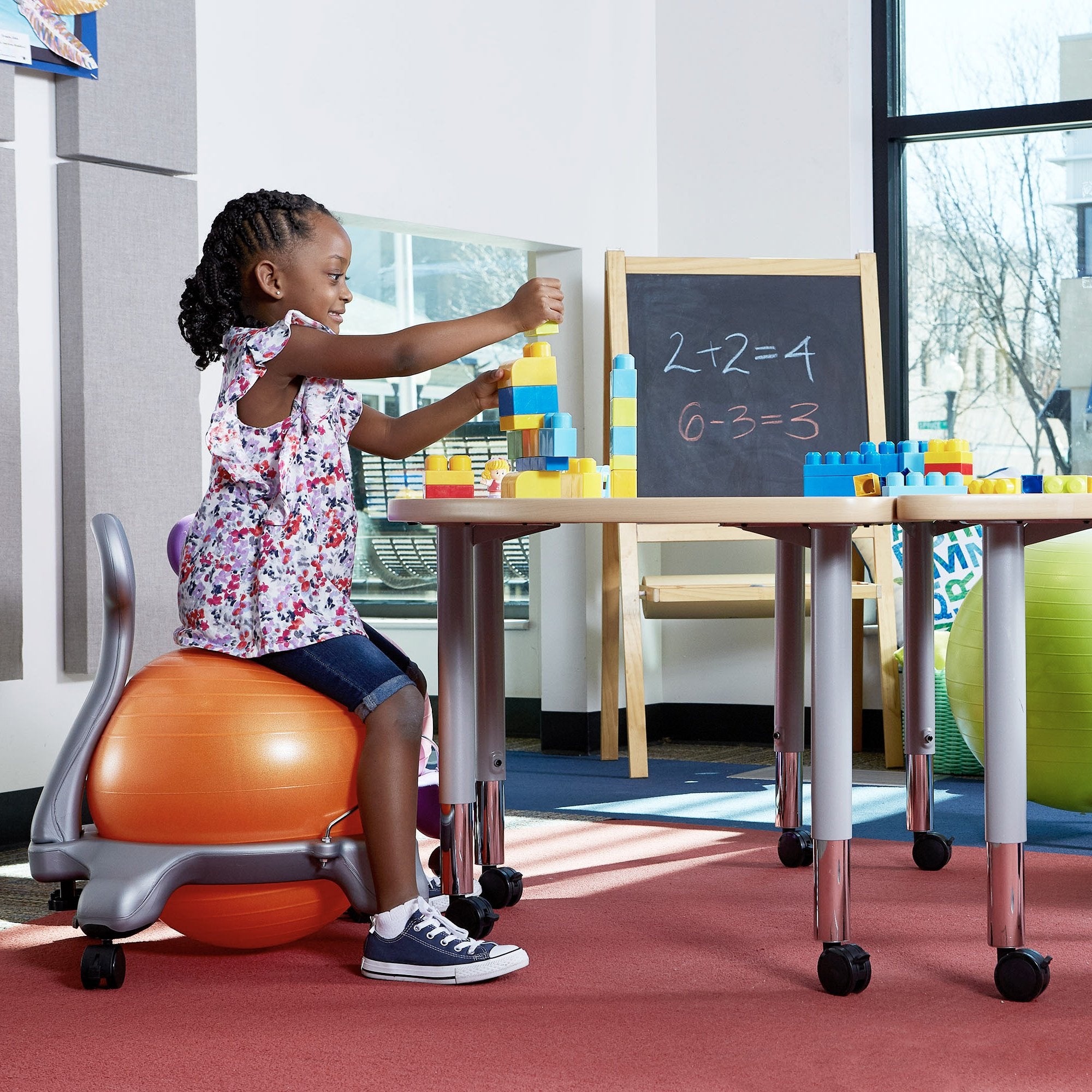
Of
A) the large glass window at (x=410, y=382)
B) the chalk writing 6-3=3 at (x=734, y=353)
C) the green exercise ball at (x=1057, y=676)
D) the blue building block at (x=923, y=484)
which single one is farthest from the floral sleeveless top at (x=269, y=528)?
the large glass window at (x=410, y=382)

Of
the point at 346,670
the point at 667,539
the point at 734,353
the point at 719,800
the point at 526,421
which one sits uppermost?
the point at 734,353

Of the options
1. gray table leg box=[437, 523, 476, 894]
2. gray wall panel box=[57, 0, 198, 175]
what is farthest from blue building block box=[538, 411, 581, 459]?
gray wall panel box=[57, 0, 198, 175]

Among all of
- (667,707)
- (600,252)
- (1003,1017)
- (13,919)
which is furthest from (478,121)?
(1003,1017)

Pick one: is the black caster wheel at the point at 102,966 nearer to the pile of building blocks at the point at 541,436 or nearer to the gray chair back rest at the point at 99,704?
Result: the gray chair back rest at the point at 99,704

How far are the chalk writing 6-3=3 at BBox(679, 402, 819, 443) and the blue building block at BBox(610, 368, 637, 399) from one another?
213 cm

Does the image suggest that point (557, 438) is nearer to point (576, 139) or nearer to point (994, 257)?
point (576, 139)

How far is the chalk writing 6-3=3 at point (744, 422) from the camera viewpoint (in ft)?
15.1

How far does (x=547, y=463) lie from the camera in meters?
2.26

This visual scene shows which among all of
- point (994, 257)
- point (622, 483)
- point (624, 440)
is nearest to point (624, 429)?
point (624, 440)

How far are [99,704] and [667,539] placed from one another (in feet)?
8.22

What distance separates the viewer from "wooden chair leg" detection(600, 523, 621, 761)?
4.67 metres

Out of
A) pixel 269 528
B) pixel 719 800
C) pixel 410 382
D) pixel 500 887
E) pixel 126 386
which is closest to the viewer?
pixel 269 528

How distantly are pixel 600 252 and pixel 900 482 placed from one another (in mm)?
2831

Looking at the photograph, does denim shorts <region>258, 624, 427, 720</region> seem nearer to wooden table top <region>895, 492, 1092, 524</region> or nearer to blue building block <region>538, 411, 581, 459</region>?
blue building block <region>538, 411, 581, 459</region>
